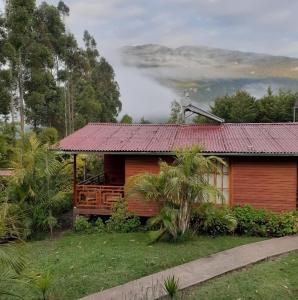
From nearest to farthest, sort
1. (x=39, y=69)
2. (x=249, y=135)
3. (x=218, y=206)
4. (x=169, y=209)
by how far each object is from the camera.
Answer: (x=169, y=209)
(x=218, y=206)
(x=249, y=135)
(x=39, y=69)

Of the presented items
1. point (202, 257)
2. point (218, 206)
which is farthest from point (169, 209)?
point (218, 206)

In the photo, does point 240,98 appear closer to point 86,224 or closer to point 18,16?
point 18,16

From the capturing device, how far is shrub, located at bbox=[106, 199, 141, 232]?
513 inches

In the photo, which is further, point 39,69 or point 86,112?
point 86,112

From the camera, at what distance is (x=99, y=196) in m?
13.9

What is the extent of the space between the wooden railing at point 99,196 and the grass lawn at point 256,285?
5.92m

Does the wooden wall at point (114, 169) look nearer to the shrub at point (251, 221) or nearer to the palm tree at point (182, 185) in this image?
the palm tree at point (182, 185)

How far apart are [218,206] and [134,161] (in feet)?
10.6

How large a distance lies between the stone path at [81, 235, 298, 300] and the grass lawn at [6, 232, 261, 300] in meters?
0.29

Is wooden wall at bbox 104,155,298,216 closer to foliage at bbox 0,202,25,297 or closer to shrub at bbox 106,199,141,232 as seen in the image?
shrub at bbox 106,199,141,232

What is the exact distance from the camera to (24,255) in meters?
5.19

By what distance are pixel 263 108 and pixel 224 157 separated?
34.1 metres

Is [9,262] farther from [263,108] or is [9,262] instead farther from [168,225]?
[263,108]

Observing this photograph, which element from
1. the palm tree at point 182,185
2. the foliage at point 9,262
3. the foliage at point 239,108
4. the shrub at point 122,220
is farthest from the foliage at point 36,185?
the foliage at point 239,108
